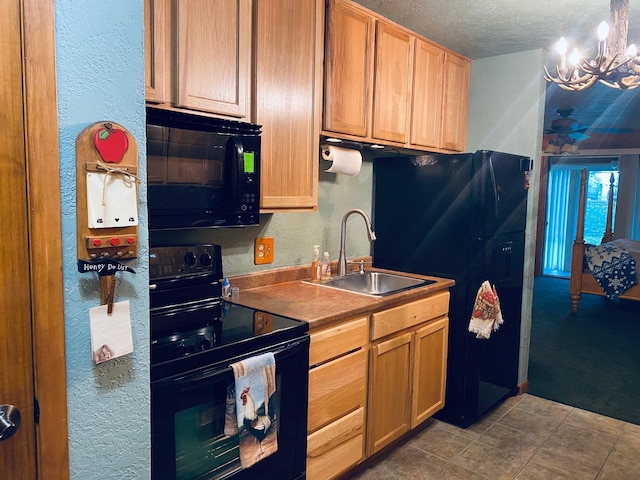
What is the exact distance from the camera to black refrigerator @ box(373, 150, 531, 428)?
9.27ft

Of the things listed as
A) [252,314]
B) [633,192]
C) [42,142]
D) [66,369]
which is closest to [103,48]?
[42,142]

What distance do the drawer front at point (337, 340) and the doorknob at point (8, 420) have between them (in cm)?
115

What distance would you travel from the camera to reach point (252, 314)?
76.5 inches

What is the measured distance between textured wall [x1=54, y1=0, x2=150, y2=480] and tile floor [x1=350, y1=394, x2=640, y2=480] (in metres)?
1.64

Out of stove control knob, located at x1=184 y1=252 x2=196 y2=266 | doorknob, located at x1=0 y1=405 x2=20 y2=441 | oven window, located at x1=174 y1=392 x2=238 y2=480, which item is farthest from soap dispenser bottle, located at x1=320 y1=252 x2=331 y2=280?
doorknob, located at x1=0 y1=405 x2=20 y2=441

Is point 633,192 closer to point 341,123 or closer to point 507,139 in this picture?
point 507,139

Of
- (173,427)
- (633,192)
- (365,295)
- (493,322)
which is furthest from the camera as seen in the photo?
(633,192)

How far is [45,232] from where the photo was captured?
936mm

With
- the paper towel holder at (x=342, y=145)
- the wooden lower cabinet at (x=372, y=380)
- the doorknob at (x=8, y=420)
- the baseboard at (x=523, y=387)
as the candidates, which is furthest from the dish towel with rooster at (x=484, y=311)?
the doorknob at (x=8, y=420)

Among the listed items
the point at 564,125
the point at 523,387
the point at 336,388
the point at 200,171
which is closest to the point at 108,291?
the point at 200,171

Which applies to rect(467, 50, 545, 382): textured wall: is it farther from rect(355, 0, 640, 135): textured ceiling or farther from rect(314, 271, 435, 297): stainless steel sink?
rect(314, 271, 435, 297): stainless steel sink

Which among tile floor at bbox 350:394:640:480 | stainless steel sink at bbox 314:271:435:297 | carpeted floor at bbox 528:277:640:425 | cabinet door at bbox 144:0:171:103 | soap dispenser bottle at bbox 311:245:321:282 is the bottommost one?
tile floor at bbox 350:394:640:480

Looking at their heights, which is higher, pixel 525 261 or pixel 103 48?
pixel 103 48

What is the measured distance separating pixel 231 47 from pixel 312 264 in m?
1.26
